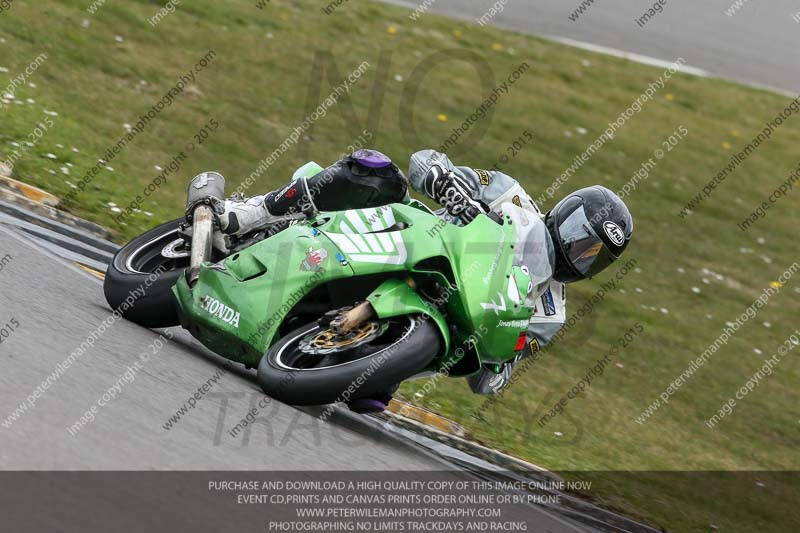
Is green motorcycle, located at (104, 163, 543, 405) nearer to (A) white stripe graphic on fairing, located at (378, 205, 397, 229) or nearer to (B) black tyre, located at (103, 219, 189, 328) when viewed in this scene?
(A) white stripe graphic on fairing, located at (378, 205, 397, 229)

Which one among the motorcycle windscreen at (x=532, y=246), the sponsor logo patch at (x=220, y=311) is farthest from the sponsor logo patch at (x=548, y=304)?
the sponsor logo patch at (x=220, y=311)

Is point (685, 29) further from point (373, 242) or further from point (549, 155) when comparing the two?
point (373, 242)

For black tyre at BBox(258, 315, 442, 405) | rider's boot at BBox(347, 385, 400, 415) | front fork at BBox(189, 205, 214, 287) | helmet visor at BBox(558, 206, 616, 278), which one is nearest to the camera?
black tyre at BBox(258, 315, 442, 405)

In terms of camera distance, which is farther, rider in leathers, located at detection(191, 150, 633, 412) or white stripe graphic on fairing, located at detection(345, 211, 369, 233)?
rider in leathers, located at detection(191, 150, 633, 412)

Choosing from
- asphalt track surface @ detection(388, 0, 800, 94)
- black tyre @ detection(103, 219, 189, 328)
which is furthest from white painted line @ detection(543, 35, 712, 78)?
black tyre @ detection(103, 219, 189, 328)

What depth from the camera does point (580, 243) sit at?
640 centimetres

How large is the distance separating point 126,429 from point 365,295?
1.75 m

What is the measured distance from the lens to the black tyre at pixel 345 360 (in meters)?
5.51

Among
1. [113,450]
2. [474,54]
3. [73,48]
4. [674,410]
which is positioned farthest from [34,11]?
[113,450]

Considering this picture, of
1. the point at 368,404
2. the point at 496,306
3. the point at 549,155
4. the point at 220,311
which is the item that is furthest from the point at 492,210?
the point at 549,155

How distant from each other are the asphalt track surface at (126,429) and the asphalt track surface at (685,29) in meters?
11.1

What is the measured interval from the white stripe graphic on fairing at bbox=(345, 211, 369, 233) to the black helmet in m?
1.09

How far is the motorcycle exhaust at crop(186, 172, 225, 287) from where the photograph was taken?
632cm

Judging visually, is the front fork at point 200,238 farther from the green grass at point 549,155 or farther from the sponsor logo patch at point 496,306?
the green grass at point 549,155
